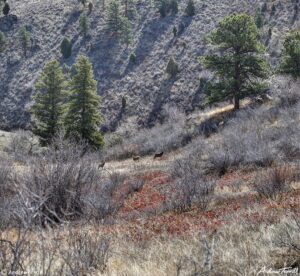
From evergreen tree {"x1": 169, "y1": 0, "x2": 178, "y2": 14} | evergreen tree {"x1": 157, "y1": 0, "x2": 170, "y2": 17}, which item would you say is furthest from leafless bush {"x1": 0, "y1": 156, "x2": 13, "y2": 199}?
evergreen tree {"x1": 169, "y1": 0, "x2": 178, "y2": 14}

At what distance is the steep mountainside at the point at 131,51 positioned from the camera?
60.7m

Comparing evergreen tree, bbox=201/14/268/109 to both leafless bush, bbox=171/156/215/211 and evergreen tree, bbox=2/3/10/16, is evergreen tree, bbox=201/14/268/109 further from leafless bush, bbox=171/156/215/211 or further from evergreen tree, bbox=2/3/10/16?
evergreen tree, bbox=2/3/10/16

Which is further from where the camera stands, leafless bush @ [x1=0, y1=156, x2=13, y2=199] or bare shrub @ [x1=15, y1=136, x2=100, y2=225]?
leafless bush @ [x1=0, y1=156, x2=13, y2=199]

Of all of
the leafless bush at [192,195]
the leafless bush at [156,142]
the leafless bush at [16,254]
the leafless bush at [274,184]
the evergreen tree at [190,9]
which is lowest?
the leafless bush at [156,142]

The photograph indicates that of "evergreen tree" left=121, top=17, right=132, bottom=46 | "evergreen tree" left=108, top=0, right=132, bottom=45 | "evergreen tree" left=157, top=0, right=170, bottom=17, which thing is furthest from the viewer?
"evergreen tree" left=157, top=0, right=170, bottom=17

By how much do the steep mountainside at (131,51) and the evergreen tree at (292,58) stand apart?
71.4 feet

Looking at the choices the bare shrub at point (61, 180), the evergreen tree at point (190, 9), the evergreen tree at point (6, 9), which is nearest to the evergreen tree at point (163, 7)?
the evergreen tree at point (190, 9)

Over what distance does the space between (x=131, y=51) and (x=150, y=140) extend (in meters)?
35.8

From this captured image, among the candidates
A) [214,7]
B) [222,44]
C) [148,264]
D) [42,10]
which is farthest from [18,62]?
[148,264]

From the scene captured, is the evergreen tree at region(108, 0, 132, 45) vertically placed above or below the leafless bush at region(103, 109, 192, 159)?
above

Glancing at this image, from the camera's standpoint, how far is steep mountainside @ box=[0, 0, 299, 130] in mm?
60656

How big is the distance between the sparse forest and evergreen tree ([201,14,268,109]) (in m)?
0.12

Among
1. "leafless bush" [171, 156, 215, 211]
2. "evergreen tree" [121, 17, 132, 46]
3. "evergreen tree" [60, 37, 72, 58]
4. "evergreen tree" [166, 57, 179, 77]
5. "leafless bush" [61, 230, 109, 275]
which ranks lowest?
"evergreen tree" [166, 57, 179, 77]

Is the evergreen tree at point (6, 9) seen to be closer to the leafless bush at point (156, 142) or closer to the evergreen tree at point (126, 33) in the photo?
the evergreen tree at point (126, 33)
